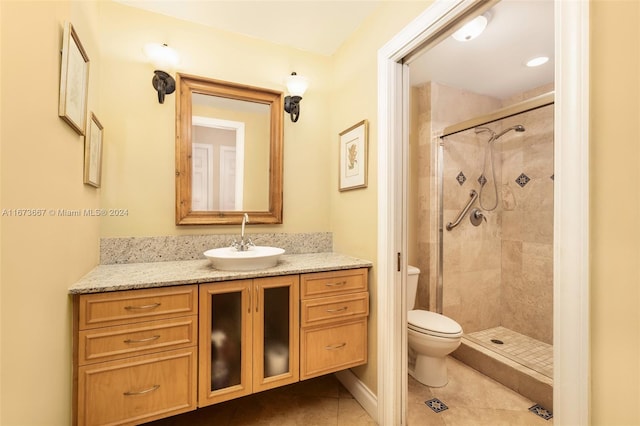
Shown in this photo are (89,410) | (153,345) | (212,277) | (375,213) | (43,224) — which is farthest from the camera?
(375,213)

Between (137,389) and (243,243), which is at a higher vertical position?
(243,243)

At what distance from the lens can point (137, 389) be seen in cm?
125

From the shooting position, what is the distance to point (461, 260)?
260 cm

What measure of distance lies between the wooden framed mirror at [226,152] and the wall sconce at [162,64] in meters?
0.06

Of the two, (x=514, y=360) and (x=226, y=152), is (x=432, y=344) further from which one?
(x=226, y=152)

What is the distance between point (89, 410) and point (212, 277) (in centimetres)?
70

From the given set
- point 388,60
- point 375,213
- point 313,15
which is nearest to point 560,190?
point 375,213

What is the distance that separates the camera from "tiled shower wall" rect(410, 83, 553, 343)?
2496 mm

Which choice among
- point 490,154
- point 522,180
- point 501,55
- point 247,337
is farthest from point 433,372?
point 501,55

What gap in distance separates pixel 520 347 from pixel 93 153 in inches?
129

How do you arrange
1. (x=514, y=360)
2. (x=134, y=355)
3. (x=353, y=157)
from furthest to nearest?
(x=514, y=360) → (x=353, y=157) → (x=134, y=355)

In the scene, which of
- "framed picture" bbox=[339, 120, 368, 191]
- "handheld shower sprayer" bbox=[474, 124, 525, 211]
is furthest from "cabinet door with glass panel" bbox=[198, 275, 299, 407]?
"handheld shower sprayer" bbox=[474, 124, 525, 211]

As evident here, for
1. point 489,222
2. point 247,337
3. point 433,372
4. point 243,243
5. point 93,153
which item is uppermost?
point 93,153

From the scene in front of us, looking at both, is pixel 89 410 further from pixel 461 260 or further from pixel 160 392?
pixel 461 260
